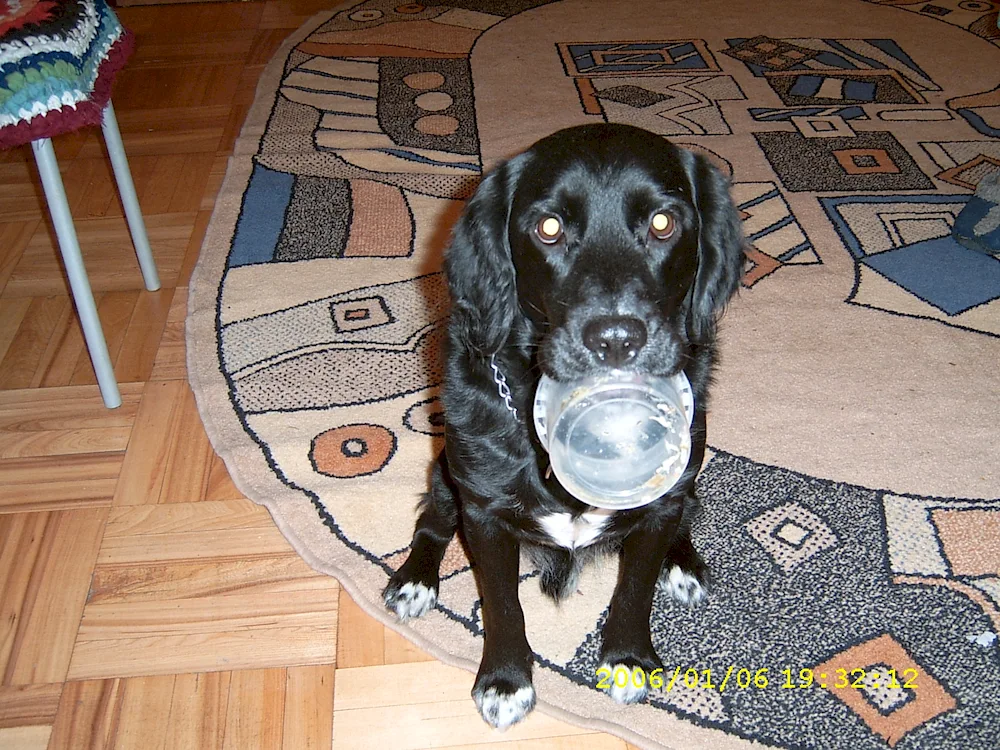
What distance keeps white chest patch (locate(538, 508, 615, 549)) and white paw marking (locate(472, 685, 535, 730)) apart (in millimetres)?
296

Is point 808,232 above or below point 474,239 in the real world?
below

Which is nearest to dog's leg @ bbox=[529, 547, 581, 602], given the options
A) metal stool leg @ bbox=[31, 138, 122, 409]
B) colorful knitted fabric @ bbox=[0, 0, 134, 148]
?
metal stool leg @ bbox=[31, 138, 122, 409]

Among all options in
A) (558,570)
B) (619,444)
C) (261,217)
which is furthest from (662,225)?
(261,217)

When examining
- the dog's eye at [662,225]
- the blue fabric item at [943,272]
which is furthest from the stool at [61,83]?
the blue fabric item at [943,272]

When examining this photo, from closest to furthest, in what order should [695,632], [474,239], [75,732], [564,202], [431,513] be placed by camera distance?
[564,202]
[474,239]
[75,732]
[695,632]
[431,513]

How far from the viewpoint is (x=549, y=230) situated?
150 centimetres

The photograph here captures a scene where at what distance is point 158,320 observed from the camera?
2834 mm

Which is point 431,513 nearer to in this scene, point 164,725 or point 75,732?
point 164,725

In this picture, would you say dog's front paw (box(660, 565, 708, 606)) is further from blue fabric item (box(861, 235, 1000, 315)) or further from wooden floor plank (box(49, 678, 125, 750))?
blue fabric item (box(861, 235, 1000, 315))

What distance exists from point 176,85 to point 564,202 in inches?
141

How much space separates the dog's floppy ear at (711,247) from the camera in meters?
1.60

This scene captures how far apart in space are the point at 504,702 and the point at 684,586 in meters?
0.46

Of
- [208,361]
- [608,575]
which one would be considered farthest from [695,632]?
[208,361]

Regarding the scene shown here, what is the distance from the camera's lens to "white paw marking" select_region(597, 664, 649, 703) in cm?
170
